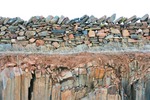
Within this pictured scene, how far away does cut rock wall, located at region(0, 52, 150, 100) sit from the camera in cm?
1297

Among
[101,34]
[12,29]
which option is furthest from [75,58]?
[12,29]

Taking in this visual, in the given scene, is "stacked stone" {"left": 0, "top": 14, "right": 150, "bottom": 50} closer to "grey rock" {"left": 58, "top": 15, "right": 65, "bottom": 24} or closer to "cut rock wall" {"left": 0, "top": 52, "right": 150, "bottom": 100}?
"grey rock" {"left": 58, "top": 15, "right": 65, "bottom": 24}

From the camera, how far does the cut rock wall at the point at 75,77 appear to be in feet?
42.5

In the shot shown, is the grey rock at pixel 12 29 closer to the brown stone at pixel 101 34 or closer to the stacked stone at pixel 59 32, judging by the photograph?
the stacked stone at pixel 59 32

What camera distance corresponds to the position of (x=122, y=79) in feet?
44.0

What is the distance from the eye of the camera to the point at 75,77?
13172 millimetres

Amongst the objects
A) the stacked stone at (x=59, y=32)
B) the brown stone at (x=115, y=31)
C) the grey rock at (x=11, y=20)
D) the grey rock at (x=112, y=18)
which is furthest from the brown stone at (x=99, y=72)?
the grey rock at (x=11, y=20)

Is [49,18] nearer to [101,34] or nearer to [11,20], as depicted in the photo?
[11,20]

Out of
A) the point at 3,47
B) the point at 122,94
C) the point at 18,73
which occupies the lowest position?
the point at 122,94

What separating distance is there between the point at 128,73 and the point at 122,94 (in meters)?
0.86

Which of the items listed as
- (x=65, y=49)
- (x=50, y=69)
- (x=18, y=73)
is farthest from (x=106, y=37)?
(x=18, y=73)

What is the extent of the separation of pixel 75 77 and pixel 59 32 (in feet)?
6.87

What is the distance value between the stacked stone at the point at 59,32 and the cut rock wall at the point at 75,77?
77 cm

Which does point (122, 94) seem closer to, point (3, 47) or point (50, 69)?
point (50, 69)
